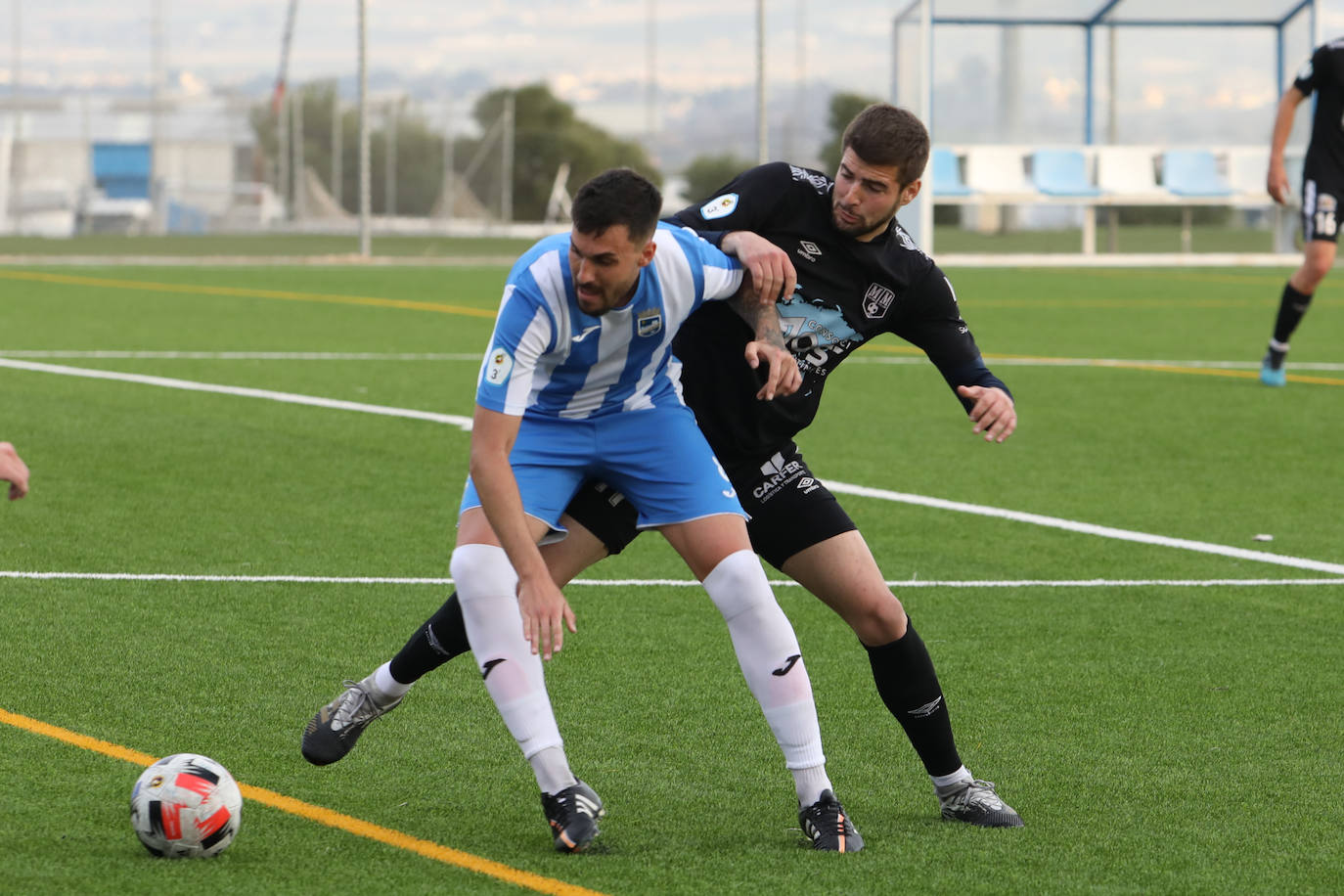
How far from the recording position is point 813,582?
178 inches

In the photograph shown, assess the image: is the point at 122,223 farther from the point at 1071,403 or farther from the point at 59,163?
the point at 1071,403

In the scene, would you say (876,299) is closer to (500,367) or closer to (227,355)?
(500,367)

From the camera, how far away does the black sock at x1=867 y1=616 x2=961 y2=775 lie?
449 centimetres

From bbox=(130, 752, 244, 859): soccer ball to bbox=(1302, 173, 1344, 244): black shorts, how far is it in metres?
9.93

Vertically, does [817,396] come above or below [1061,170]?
below

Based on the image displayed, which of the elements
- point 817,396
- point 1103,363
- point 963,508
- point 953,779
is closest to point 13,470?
point 817,396

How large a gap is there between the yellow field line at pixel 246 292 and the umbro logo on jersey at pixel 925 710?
1414 cm

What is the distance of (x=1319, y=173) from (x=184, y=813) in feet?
34.0

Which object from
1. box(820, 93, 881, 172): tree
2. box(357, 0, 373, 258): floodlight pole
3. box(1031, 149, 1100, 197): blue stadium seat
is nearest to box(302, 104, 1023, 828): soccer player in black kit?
box(1031, 149, 1100, 197): blue stadium seat

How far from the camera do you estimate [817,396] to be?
4.73 metres

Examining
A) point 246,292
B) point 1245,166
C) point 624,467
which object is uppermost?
point 1245,166

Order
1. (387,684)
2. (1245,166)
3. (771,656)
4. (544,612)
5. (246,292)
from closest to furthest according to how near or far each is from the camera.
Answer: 1. (544,612)
2. (771,656)
3. (387,684)
4. (246,292)
5. (1245,166)

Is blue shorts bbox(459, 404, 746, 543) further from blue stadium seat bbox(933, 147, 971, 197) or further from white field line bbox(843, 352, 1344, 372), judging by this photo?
blue stadium seat bbox(933, 147, 971, 197)

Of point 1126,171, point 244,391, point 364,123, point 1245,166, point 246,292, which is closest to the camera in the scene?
point 244,391
